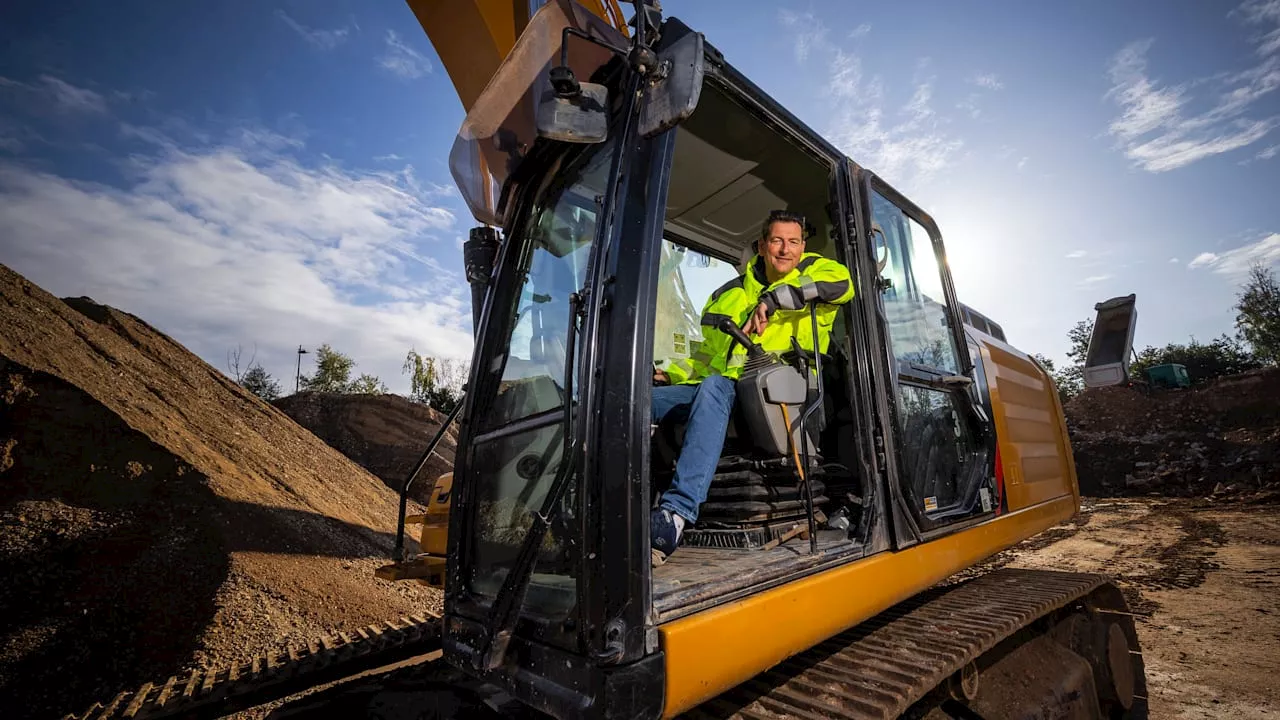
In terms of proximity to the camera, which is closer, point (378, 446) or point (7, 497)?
point (7, 497)

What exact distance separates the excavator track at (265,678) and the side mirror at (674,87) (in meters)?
2.63

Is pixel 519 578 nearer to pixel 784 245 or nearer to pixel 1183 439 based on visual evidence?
pixel 784 245

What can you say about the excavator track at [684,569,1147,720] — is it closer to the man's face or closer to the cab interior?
the cab interior

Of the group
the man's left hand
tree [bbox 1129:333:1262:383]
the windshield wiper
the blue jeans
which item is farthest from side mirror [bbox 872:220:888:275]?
tree [bbox 1129:333:1262:383]

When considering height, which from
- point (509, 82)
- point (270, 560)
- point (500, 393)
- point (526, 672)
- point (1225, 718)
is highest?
point (509, 82)

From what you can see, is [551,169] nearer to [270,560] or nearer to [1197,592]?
[270,560]

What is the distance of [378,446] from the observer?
17.5 metres

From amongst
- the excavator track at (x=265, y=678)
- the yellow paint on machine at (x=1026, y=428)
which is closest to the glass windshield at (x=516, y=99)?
the excavator track at (x=265, y=678)

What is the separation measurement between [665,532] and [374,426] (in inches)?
736

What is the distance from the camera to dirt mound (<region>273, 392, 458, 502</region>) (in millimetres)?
16875

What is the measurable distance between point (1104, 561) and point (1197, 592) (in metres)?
1.62

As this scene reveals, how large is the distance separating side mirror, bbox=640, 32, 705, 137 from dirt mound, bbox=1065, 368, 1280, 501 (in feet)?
51.7

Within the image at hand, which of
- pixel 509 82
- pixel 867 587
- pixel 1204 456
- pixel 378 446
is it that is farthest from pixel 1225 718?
pixel 378 446

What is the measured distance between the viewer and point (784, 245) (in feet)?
9.01
